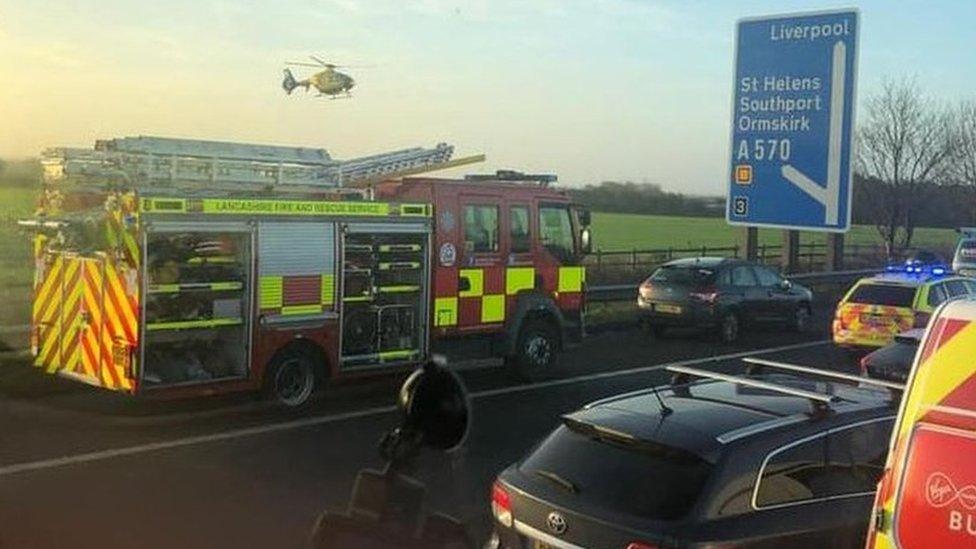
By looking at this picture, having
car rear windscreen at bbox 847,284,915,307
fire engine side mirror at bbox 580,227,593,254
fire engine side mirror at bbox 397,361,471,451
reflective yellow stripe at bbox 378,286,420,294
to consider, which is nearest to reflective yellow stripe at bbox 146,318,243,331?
reflective yellow stripe at bbox 378,286,420,294

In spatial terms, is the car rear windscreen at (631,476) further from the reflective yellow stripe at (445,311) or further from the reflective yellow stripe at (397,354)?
the reflective yellow stripe at (445,311)

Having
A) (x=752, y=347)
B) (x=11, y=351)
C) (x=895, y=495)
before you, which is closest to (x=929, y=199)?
(x=752, y=347)

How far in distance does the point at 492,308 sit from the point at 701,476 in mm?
9663

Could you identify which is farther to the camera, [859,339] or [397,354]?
[859,339]

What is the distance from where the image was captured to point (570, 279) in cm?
1567

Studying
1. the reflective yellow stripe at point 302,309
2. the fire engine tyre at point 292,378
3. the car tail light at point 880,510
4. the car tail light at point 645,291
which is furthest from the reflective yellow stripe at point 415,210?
the car tail light at point 880,510

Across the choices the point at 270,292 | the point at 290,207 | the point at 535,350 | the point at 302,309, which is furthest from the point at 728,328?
the point at 270,292

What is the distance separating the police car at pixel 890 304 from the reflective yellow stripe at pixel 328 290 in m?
8.45

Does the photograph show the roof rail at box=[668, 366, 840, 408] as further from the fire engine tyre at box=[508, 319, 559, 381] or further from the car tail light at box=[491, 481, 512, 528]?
the fire engine tyre at box=[508, 319, 559, 381]

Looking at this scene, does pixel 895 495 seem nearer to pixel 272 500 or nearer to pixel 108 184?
pixel 272 500

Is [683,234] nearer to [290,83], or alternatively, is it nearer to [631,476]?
[290,83]

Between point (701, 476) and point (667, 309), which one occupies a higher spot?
point (701, 476)

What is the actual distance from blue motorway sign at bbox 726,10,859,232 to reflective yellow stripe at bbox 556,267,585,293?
27.7 feet

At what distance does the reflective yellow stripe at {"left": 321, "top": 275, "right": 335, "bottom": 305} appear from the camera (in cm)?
1247
